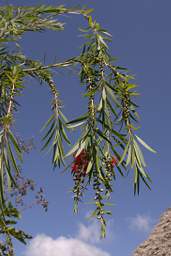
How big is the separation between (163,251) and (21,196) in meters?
6.23

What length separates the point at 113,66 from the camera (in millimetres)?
5043

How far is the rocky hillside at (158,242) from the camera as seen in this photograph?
450 inches

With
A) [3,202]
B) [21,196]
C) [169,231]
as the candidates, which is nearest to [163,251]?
[169,231]

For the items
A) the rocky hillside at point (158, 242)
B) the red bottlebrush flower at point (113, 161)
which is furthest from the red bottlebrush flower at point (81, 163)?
the rocky hillside at point (158, 242)

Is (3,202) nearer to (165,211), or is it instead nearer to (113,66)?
(113,66)

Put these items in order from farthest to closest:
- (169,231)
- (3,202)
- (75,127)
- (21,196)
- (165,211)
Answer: (21,196) < (165,211) < (169,231) < (75,127) < (3,202)

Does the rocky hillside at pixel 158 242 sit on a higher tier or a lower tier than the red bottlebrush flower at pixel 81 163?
higher

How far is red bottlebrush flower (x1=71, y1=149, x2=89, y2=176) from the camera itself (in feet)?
14.3

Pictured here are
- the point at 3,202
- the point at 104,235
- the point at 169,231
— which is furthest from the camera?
the point at 169,231

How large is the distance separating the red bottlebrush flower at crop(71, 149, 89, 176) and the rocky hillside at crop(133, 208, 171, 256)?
7407 mm

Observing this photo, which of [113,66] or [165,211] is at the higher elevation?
[165,211]

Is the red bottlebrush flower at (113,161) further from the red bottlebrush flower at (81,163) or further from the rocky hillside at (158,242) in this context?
the rocky hillside at (158,242)

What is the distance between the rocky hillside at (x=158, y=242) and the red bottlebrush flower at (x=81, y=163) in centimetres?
741

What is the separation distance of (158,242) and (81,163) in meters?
8.18
